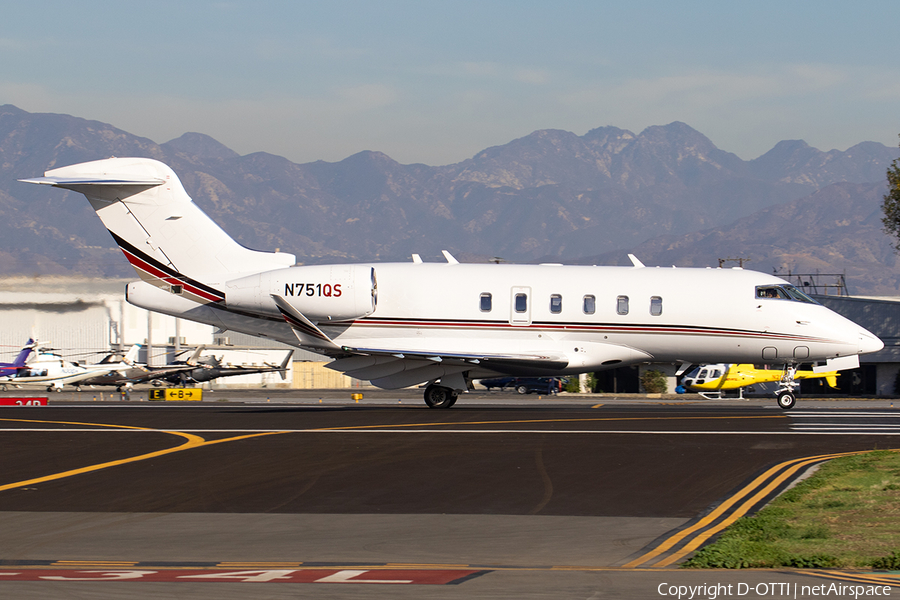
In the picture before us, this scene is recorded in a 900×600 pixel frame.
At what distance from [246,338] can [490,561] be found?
85.4 meters

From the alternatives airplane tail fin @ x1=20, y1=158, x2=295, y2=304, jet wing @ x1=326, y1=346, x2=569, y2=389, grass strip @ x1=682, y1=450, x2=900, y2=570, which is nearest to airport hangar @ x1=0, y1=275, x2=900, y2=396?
airplane tail fin @ x1=20, y1=158, x2=295, y2=304

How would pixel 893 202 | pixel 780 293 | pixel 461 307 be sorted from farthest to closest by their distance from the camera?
1. pixel 893 202
2. pixel 780 293
3. pixel 461 307

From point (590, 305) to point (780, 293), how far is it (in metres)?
6.21

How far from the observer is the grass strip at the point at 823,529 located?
979 cm

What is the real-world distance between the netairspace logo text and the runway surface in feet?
1.11

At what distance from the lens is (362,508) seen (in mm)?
13492

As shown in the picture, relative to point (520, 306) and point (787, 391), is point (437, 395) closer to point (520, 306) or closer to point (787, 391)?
point (520, 306)

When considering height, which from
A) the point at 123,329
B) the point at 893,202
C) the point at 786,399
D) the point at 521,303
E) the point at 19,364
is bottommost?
the point at 786,399

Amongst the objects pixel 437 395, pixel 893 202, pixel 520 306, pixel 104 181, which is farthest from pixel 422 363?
pixel 893 202

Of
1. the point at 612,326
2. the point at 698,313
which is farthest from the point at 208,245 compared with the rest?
the point at 698,313

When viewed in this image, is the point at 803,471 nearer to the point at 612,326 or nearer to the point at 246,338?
the point at 612,326

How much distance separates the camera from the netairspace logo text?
27.5 ft

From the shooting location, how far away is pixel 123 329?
69.8m

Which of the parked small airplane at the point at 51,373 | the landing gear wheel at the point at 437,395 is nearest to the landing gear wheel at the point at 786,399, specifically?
the landing gear wheel at the point at 437,395
